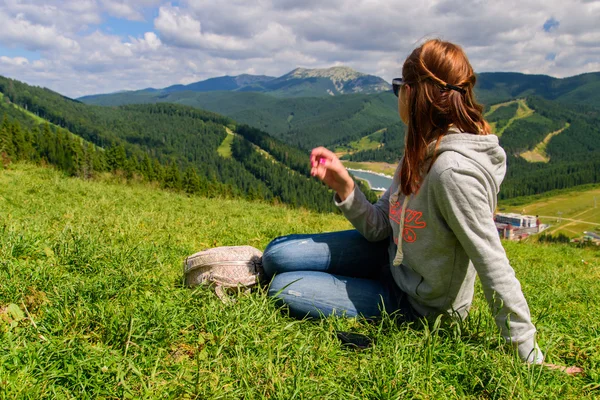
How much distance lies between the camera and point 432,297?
2.82m

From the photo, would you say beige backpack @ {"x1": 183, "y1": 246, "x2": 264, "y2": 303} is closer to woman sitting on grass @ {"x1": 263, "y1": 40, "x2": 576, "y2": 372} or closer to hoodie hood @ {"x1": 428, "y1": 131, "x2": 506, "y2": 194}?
woman sitting on grass @ {"x1": 263, "y1": 40, "x2": 576, "y2": 372}

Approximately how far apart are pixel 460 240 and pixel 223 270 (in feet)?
6.41

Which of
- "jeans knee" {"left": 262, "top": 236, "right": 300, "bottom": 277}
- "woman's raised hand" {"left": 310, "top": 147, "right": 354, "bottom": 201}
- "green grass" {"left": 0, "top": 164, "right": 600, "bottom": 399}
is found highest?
"woman's raised hand" {"left": 310, "top": 147, "right": 354, "bottom": 201}

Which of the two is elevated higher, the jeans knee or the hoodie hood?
the hoodie hood

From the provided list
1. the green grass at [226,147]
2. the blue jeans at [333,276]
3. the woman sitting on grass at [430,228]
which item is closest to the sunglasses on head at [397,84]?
the woman sitting on grass at [430,228]

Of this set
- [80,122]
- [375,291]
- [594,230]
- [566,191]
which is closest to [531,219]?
[594,230]

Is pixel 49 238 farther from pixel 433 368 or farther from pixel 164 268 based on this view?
pixel 433 368

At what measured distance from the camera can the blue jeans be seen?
3051 mm

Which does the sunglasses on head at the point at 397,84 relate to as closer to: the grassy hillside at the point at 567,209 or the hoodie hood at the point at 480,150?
the hoodie hood at the point at 480,150

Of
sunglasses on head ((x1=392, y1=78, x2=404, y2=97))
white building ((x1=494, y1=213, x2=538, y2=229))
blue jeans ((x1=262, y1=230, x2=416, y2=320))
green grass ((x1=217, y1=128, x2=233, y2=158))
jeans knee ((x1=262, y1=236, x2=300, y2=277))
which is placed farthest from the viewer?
green grass ((x1=217, y1=128, x2=233, y2=158))

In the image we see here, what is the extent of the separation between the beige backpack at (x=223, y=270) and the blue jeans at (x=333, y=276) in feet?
0.53

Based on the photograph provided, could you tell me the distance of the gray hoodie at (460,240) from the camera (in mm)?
2352

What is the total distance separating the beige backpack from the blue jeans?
0.16m

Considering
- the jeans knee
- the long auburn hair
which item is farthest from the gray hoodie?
the jeans knee
